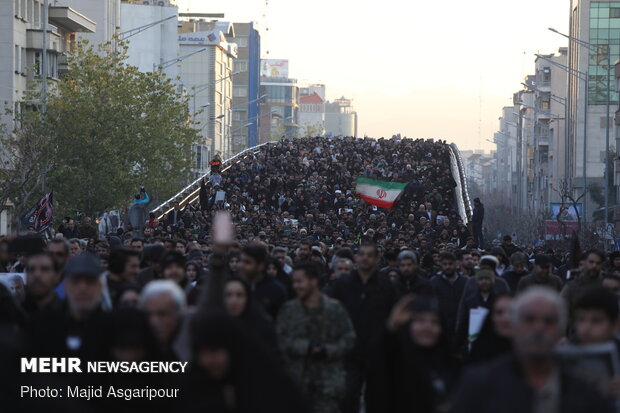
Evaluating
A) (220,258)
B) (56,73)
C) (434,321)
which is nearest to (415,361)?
(434,321)

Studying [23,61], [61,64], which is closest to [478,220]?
[23,61]

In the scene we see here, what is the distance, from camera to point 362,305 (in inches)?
519

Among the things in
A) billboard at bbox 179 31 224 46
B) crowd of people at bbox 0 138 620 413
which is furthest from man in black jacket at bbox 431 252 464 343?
billboard at bbox 179 31 224 46

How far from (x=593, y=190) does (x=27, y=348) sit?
99.9 metres

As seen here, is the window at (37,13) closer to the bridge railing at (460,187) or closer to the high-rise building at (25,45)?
the high-rise building at (25,45)

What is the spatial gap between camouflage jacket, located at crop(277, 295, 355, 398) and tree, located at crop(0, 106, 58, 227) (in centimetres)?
3483

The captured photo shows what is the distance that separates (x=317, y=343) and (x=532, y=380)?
4.42 metres

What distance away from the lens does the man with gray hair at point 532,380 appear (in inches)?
267

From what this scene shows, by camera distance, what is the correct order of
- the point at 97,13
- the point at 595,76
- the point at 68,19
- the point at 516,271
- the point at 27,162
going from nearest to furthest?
the point at 516,271
the point at 27,162
the point at 68,19
the point at 97,13
the point at 595,76

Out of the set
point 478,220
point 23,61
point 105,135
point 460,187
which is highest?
point 23,61

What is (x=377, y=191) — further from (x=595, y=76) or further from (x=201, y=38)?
(x=201, y=38)

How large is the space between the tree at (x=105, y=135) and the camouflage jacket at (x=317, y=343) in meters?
39.0

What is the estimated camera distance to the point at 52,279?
35.9 ft

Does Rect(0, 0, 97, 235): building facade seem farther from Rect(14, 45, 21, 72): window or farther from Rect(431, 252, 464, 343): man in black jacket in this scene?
Rect(431, 252, 464, 343): man in black jacket
